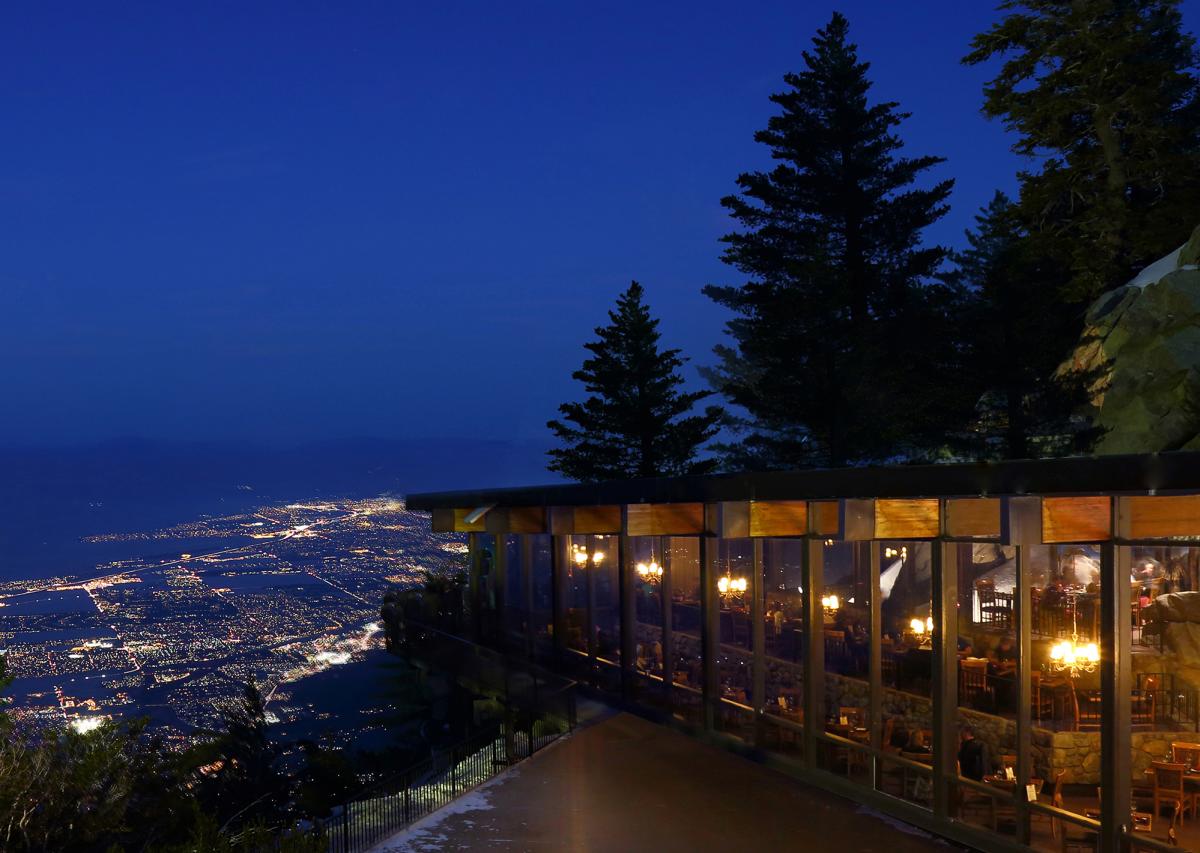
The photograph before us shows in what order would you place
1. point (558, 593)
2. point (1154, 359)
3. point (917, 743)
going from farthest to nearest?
point (1154, 359), point (558, 593), point (917, 743)

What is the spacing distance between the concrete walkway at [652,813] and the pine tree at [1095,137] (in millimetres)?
18200

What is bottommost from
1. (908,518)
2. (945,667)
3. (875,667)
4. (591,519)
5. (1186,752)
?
(1186,752)

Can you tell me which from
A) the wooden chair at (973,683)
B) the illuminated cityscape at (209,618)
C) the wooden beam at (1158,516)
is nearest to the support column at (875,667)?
the wooden chair at (973,683)

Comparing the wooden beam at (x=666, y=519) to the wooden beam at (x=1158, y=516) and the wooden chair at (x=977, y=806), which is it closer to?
the wooden chair at (x=977, y=806)

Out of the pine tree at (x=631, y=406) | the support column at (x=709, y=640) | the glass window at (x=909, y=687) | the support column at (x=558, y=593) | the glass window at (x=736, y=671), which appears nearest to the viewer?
the glass window at (x=909, y=687)

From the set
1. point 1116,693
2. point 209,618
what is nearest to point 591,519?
point 1116,693

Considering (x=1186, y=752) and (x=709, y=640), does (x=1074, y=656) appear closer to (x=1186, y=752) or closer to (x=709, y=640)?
(x=1186, y=752)

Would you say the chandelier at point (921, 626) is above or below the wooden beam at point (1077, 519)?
below

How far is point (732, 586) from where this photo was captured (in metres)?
22.4

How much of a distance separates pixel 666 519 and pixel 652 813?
377cm

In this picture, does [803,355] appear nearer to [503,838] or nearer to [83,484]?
[503,838]

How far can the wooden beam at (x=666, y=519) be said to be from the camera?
14383 mm

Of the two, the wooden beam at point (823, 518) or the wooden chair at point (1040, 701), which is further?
the wooden beam at point (823, 518)

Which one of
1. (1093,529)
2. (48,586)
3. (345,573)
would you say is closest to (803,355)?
(1093,529)
